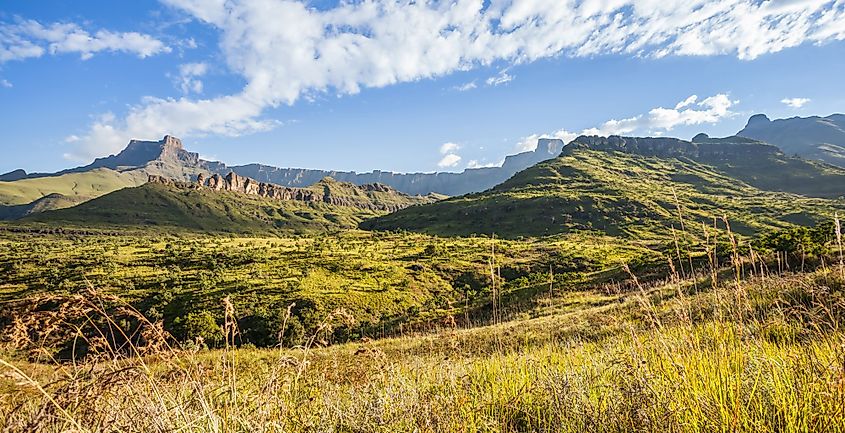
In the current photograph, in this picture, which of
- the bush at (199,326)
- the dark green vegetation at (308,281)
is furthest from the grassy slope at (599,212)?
the bush at (199,326)

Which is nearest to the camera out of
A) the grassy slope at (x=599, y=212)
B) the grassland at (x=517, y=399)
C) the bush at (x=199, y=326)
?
the grassland at (x=517, y=399)

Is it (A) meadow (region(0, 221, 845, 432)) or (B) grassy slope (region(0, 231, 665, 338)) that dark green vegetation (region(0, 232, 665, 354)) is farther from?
(A) meadow (region(0, 221, 845, 432))

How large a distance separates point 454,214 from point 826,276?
148 metres

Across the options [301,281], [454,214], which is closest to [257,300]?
[301,281]

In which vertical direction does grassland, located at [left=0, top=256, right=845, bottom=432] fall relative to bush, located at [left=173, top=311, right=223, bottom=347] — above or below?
above

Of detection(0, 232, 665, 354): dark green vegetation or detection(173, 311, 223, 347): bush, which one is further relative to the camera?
detection(0, 232, 665, 354): dark green vegetation

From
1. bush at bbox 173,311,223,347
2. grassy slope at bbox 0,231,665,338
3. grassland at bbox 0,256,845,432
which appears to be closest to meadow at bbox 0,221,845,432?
grassland at bbox 0,256,845,432

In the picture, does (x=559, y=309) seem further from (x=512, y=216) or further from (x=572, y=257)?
(x=512, y=216)

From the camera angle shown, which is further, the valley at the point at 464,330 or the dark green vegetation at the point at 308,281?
the dark green vegetation at the point at 308,281

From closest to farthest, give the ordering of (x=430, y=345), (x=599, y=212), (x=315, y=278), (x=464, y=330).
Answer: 1. (x=430, y=345)
2. (x=464, y=330)
3. (x=315, y=278)
4. (x=599, y=212)

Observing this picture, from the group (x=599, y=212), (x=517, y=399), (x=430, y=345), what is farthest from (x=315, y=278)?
(x=599, y=212)

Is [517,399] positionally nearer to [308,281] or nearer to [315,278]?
[308,281]

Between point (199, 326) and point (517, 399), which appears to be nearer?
point (517, 399)

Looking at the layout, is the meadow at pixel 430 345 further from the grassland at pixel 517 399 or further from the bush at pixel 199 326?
the bush at pixel 199 326
